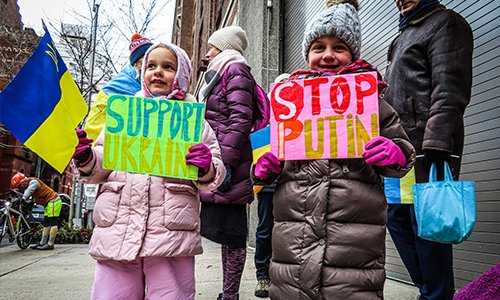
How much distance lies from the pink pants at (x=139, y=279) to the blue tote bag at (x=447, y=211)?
1180 millimetres

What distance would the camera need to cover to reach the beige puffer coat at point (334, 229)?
1.60 meters

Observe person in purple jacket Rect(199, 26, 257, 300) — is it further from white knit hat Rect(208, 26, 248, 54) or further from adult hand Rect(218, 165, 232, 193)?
white knit hat Rect(208, 26, 248, 54)

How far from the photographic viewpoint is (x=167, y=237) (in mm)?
1885

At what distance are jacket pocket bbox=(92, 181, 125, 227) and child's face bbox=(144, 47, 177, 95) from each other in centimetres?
56

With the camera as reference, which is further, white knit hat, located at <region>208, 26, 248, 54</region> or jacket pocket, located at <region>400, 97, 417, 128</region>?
white knit hat, located at <region>208, 26, 248, 54</region>

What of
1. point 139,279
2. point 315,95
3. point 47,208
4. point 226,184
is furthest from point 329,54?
point 47,208

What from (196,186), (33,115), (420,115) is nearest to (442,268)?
(420,115)

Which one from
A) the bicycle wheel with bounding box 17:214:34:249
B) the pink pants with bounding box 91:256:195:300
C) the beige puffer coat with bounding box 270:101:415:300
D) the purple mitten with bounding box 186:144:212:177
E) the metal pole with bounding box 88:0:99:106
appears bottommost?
the bicycle wheel with bounding box 17:214:34:249

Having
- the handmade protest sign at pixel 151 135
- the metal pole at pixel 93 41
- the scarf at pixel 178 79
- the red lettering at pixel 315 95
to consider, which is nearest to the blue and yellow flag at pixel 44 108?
the handmade protest sign at pixel 151 135

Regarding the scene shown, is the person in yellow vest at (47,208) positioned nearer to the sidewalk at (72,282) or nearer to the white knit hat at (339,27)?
the sidewalk at (72,282)

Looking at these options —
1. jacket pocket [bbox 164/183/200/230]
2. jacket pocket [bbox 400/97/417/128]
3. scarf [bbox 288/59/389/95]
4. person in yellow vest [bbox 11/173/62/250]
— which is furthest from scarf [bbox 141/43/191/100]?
person in yellow vest [bbox 11/173/62/250]

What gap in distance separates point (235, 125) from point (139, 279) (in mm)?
1092

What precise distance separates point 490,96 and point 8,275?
533cm

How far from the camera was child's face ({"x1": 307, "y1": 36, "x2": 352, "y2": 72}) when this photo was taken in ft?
6.36
